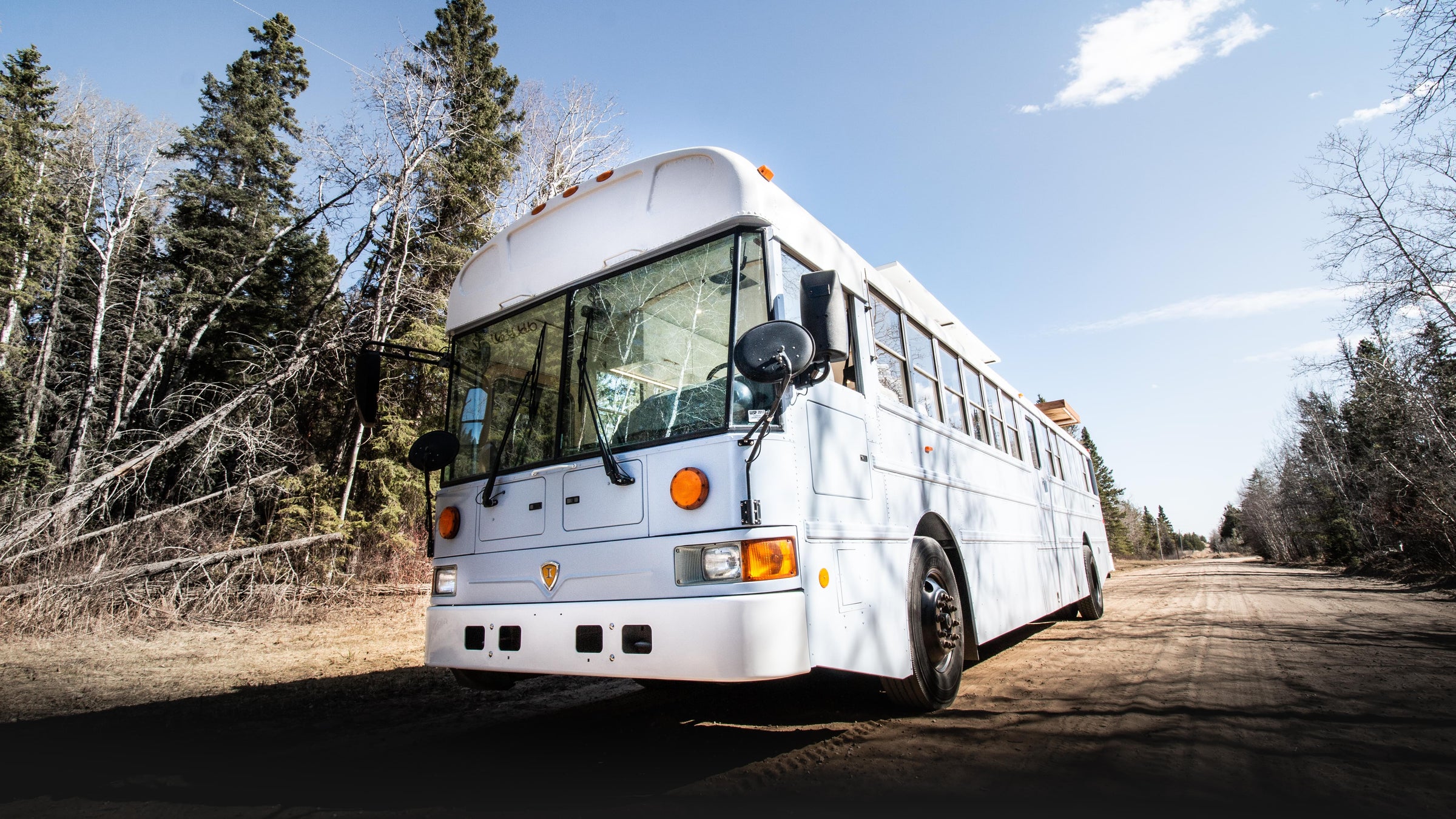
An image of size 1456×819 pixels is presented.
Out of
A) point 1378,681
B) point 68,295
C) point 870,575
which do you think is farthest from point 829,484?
point 68,295

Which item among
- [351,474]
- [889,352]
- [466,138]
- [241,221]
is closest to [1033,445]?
[889,352]

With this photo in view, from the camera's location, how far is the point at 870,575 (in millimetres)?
3367

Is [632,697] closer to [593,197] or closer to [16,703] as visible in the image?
[593,197]

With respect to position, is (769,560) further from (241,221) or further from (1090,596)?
(241,221)

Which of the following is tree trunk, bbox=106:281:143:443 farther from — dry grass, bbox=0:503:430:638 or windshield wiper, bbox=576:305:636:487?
windshield wiper, bbox=576:305:636:487

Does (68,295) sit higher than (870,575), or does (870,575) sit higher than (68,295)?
(68,295)

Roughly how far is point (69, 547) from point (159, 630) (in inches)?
A: 84.6

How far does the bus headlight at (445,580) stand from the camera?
379 cm

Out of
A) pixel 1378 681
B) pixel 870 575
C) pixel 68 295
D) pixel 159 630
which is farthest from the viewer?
pixel 68 295

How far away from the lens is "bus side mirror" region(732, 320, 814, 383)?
106 inches

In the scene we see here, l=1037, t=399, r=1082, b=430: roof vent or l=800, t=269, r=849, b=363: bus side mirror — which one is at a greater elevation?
l=1037, t=399, r=1082, b=430: roof vent

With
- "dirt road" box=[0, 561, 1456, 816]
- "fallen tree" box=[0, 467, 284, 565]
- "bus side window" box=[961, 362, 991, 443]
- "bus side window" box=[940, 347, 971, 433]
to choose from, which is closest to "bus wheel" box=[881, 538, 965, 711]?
"dirt road" box=[0, 561, 1456, 816]

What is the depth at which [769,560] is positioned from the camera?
110 inches

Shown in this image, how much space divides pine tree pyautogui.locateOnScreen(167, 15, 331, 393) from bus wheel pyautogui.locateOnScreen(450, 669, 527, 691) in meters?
15.0
